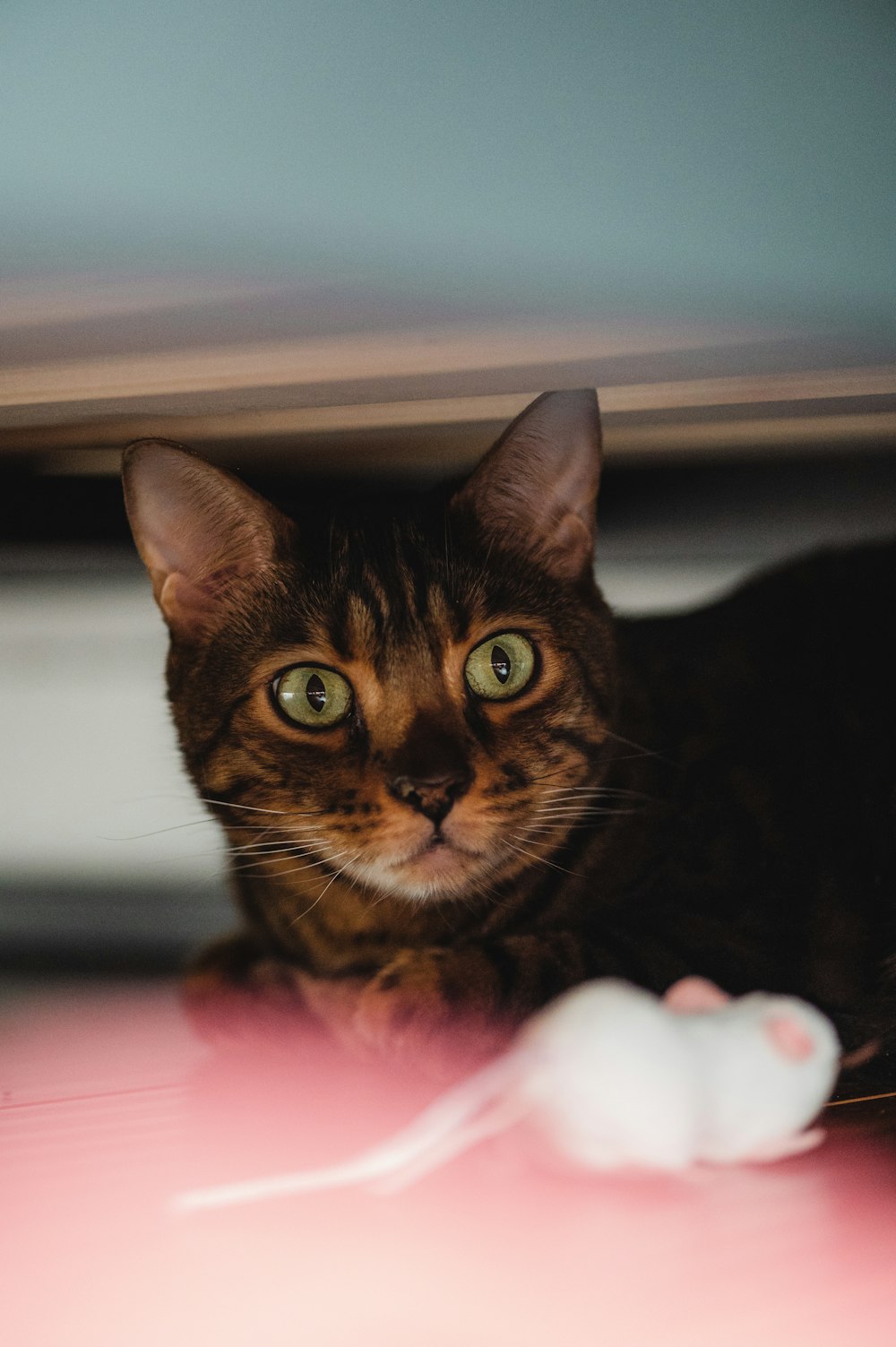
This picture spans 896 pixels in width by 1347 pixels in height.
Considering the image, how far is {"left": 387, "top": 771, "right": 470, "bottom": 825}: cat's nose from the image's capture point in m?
0.81

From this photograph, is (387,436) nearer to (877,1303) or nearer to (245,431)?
(245,431)

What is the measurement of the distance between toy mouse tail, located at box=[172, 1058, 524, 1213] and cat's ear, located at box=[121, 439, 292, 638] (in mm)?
463

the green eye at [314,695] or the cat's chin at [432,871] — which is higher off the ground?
the green eye at [314,695]

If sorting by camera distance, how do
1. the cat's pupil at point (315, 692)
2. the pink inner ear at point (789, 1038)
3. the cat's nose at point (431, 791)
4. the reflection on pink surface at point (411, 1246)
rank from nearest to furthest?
the reflection on pink surface at point (411, 1246) → the pink inner ear at point (789, 1038) → the cat's nose at point (431, 791) → the cat's pupil at point (315, 692)

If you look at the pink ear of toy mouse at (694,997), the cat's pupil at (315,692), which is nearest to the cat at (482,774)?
the cat's pupil at (315,692)

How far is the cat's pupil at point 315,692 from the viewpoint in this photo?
3.00ft

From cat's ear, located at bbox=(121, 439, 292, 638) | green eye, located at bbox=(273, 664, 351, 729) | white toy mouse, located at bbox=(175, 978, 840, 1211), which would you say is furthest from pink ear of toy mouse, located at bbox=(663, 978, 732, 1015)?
cat's ear, located at bbox=(121, 439, 292, 638)

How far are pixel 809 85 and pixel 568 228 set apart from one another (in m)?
0.25

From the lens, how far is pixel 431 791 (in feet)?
2.68

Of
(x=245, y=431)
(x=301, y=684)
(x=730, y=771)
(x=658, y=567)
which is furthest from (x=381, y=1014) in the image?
(x=658, y=567)

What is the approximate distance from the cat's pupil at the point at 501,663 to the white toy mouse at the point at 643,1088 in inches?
12.4

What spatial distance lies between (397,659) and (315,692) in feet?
0.25

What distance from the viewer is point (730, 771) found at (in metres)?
1.03

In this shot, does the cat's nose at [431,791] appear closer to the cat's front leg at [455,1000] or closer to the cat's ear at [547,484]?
the cat's front leg at [455,1000]
